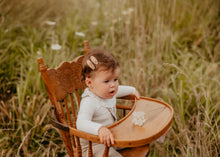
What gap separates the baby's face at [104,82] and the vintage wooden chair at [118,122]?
9.0 inches

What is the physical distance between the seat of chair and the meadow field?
577 millimetres

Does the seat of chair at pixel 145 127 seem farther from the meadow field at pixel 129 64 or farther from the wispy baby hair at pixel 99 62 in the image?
the meadow field at pixel 129 64

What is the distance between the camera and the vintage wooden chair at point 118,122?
1404mm

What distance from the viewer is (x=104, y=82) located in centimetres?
163

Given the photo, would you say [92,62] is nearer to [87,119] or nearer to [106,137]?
[87,119]

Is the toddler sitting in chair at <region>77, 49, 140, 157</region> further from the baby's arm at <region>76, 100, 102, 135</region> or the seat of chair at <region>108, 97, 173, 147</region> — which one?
the seat of chair at <region>108, 97, 173, 147</region>

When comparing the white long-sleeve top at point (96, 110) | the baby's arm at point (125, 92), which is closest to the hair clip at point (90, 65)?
the white long-sleeve top at point (96, 110)

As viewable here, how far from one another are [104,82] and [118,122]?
302 mm

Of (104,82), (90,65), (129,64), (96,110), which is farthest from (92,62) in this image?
(129,64)

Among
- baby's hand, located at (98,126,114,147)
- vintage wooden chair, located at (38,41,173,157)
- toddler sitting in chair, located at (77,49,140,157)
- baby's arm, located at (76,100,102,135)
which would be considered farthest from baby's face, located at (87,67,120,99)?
baby's hand, located at (98,126,114,147)

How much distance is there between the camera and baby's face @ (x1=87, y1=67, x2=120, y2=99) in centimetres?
161

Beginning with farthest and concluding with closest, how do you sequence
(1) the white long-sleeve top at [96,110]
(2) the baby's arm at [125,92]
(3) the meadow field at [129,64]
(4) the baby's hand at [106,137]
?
1. (3) the meadow field at [129,64]
2. (2) the baby's arm at [125,92]
3. (1) the white long-sleeve top at [96,110]
4. (4) the baby's hand at [106,137]

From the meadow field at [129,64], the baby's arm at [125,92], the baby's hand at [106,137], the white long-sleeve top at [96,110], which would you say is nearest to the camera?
the baby's hand at [106,137]

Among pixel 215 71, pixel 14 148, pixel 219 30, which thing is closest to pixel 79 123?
pixel 14 148
